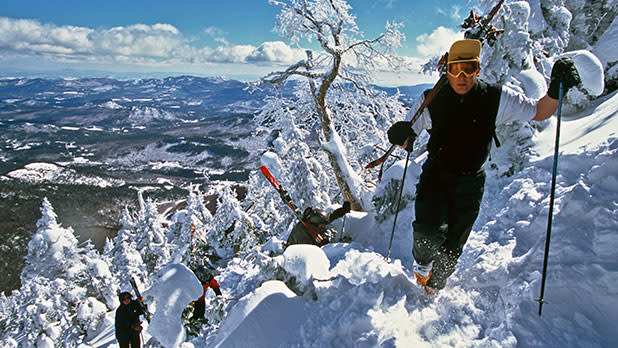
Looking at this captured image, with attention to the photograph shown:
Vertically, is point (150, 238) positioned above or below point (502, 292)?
below

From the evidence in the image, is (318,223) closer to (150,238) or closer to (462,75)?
(462,75)

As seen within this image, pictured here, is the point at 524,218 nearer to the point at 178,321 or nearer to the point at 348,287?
the point at 348,287

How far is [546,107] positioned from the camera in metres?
2.93

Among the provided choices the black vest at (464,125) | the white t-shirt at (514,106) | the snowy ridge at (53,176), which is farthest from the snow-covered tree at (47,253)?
the snowy ridge at (53,176)

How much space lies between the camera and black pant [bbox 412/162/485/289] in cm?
318

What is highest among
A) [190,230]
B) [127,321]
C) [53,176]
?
[190,230]

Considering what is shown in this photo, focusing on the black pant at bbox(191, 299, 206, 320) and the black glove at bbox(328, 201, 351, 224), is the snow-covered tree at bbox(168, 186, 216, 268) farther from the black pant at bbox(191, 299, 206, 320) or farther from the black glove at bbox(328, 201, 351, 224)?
the black glove at bbox(328, 201, 351, 224)

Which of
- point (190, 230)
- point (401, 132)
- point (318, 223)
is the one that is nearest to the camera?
point (401, 132)

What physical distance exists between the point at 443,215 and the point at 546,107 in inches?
58.1

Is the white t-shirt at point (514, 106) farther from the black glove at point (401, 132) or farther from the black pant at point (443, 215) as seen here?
the black glove at point (401, 132)

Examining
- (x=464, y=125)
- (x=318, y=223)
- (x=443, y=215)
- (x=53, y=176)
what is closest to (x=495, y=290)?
(x=443, y=215)

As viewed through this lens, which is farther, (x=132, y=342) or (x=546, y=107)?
(x=132, y=342)

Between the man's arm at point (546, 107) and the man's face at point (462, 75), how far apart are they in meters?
0.71

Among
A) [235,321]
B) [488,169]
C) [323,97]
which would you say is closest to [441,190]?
[235,321]
